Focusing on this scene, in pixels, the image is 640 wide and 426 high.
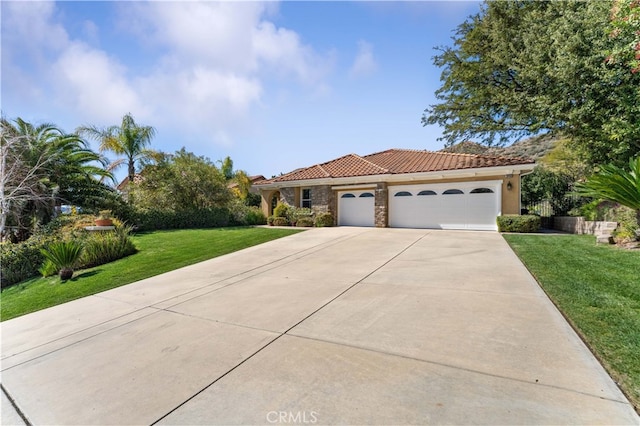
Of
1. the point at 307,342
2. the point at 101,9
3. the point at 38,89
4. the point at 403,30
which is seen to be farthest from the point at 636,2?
the point at 38,89

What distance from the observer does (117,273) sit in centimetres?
809

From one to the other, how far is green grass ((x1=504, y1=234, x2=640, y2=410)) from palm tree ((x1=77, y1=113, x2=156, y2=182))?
2180 cm

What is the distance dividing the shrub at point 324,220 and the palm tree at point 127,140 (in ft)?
40.2

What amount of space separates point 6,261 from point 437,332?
509 inches

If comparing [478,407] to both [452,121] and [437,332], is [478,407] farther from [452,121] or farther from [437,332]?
[452,121]

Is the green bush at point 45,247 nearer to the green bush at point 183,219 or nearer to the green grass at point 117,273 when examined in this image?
the green grass at point 117,273

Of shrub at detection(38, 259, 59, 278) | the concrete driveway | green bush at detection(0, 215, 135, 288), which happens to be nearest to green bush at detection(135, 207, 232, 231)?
green bush at detection(0, 215, 135, 288)

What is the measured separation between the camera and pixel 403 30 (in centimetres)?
1071

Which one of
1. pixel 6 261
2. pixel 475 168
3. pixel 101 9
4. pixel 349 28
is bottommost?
pixel 6 261

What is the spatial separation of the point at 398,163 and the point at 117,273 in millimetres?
14975

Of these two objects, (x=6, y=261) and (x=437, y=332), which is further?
(x=6, y=261)

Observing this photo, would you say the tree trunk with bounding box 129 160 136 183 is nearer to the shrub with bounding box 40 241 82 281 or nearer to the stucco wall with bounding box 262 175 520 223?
the stucco wall with bounding box 262 175 520 223

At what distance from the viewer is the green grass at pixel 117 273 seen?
6.59 m

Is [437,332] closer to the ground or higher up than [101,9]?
closer to the ground
